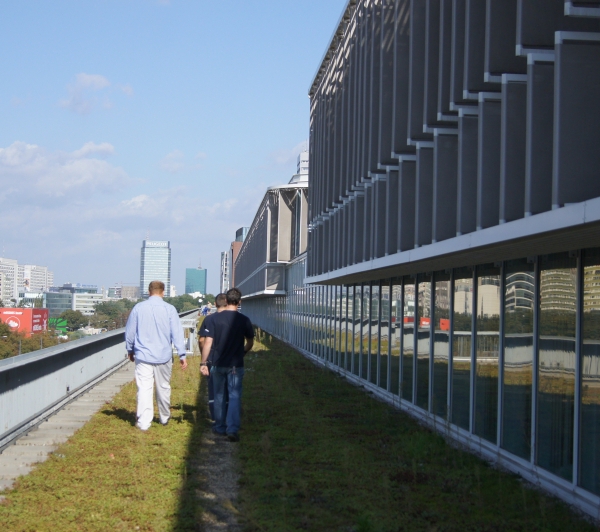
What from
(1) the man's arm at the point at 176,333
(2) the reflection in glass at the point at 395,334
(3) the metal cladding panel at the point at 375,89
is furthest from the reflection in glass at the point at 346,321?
(1) the man's arm at the point at 176,333

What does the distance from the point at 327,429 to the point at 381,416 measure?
74.5 inches

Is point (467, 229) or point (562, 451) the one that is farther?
point (467, 229)

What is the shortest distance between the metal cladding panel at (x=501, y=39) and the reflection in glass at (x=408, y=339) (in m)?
6.42

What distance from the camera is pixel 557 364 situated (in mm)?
8570

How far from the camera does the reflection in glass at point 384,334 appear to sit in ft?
57.6

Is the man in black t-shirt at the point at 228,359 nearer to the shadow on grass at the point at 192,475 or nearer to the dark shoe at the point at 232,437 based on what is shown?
the dark shoe at the point at 232,437

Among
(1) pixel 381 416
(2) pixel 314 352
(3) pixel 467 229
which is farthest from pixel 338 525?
(2) pixel 314 352

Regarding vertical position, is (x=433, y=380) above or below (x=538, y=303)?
below

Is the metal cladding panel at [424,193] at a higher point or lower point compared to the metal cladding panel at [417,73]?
lower

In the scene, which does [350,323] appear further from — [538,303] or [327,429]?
[538,303]

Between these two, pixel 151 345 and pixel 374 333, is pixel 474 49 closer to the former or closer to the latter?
pixel 151 345

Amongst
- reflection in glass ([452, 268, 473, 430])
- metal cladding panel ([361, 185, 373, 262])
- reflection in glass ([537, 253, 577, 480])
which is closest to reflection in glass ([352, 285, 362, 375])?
metal cladding panel ([361, 185, 373, 262])

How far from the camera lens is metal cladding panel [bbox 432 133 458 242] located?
1163 cm

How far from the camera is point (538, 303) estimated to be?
912cm
